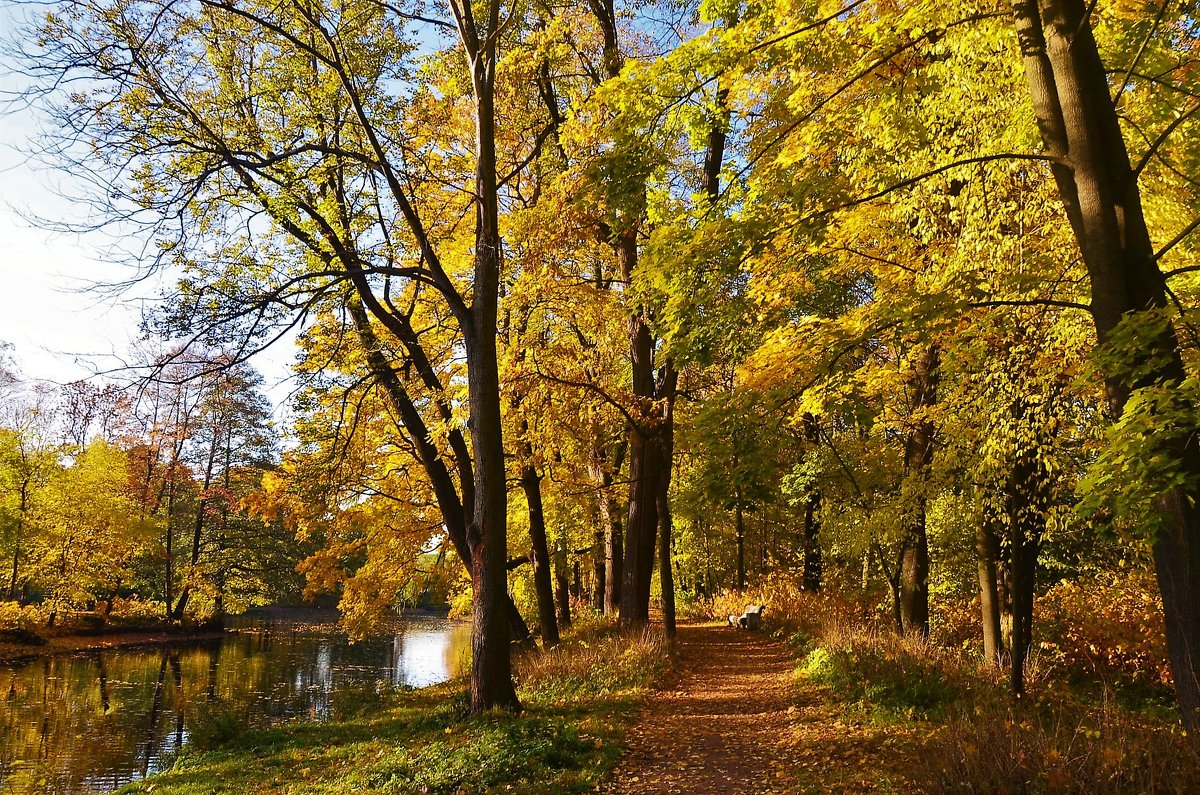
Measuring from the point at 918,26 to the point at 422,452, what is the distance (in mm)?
8823

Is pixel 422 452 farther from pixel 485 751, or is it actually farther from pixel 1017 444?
pixel 1017 444

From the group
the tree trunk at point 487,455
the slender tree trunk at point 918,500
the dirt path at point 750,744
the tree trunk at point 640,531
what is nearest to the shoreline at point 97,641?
the tree trunk at point 640,531

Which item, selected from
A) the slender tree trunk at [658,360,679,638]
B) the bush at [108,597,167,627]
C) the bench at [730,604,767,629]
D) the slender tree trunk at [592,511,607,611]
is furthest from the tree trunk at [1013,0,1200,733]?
the bush at [108,597,167,627]

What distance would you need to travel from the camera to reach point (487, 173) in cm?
877

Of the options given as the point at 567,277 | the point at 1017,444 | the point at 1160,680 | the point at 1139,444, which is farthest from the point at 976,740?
the point at 567,277

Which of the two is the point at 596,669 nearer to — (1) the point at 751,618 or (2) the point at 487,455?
(2) the point at 487,455

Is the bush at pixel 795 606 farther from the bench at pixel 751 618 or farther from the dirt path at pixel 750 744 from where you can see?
the dirt path at pixel 750 744

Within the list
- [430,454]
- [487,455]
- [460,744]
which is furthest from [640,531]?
[460,744]

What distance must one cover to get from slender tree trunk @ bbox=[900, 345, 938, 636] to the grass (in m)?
4.39

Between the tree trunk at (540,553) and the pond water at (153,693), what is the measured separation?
383cm

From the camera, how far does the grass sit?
5.86m

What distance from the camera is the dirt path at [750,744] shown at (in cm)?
556

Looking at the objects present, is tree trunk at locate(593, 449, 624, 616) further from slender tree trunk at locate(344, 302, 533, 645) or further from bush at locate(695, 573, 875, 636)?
slender tree trunk at locate(344, 302, 533, 645)

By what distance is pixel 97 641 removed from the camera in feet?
85.8
